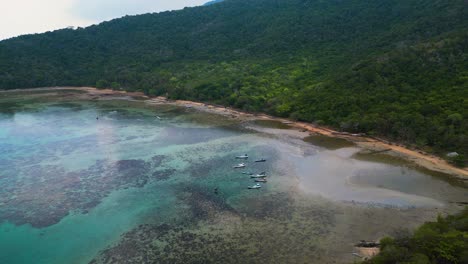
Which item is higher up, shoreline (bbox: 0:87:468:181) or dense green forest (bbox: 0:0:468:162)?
dense green forest (bbox: 0:0:468:162)

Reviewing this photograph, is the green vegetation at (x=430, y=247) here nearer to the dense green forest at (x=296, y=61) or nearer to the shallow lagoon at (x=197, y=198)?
the shallow lagoon at (x=197, y=198)

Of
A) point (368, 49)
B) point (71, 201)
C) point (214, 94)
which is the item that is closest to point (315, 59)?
point (368, 49)

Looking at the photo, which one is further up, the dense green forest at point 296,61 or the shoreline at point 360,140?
the dense green forest at point 296,61

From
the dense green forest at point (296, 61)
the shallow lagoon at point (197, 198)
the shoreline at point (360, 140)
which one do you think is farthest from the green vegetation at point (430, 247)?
the dense green forest at point (296, 61)

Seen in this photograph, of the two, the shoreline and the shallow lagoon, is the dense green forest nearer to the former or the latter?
the shoreline

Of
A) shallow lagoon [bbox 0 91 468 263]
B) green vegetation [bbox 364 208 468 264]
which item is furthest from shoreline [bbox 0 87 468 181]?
green vegetation [bbox 364 208 468 264]

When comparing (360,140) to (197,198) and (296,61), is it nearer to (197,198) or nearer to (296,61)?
(197,198)

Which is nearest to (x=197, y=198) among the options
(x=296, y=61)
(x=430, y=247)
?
(x=430, y=247)
